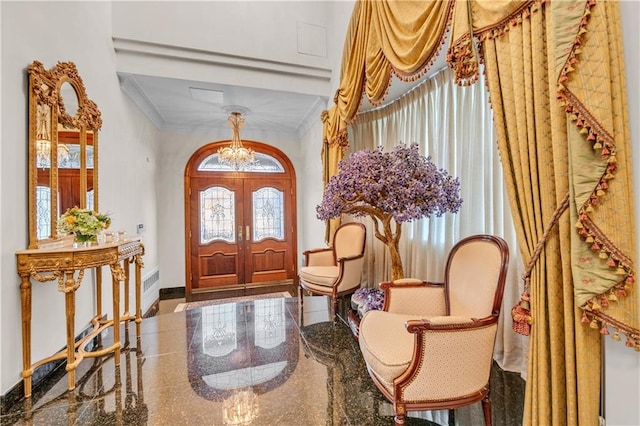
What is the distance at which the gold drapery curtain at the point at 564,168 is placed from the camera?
42.0 inches

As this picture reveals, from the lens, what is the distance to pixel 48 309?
2350 mm

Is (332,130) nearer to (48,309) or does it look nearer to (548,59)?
(548,59)

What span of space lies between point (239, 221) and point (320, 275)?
120 inches

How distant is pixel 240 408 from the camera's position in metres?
1.90

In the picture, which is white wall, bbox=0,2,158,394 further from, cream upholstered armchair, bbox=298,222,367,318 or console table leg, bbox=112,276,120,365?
cream upholstered armchair, bbox=298,222,367,318

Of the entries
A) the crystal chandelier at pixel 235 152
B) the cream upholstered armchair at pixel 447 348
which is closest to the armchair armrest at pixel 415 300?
the cream upholstered armchair at pixel 447 348

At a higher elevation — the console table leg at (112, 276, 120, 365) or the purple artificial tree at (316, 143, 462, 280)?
the purple artificial tree at (316, 143, 462, 280)

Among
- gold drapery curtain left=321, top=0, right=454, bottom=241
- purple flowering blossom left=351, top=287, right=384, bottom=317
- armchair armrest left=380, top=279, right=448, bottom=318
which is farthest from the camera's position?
purple flowering blossom left=351, top=287, right=384, bottom=317

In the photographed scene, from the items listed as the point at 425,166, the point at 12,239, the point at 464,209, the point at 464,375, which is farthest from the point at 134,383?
the point at 464,209

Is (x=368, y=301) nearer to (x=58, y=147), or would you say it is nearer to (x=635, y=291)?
(x=635, y=291)

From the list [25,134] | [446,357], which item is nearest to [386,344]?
[446,357]

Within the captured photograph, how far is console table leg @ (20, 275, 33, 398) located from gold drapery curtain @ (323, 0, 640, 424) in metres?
2.99

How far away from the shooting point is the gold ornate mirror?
217 cm

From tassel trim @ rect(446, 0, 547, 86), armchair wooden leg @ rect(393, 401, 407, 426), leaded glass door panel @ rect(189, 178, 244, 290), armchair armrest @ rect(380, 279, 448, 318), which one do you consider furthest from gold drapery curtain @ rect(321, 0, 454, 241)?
leaded glass door panel @ rect(189, 178, 244, 290)
